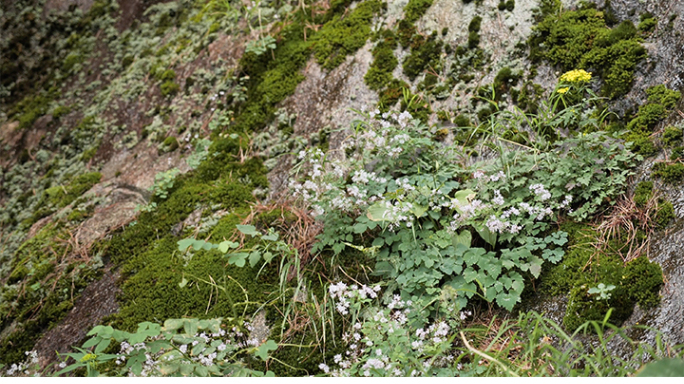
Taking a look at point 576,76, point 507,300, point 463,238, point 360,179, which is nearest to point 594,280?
point 507,300

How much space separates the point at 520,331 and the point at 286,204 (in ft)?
6.23

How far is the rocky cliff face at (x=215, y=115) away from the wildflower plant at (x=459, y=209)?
0.29m

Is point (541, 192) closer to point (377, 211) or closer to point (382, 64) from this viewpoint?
point (377, 211)

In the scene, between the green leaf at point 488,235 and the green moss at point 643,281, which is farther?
the green leaf at point 488,235

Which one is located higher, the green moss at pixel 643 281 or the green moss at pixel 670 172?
the green moss at pixel 670 172

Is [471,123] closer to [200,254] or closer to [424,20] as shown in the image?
[424,20]

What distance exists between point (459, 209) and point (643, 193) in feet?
3.44

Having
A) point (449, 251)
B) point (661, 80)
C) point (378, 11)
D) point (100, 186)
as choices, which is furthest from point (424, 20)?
point (100, 186)

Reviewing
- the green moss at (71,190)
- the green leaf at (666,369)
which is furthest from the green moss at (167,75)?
the green leaf at (666,369)

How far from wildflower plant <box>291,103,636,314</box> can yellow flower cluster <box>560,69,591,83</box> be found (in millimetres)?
450

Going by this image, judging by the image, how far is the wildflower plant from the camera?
290cm

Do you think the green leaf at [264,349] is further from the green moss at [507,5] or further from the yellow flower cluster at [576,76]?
the green moss at [507,5]

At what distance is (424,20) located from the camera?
4.27 m

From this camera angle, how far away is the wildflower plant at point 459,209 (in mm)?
2902
